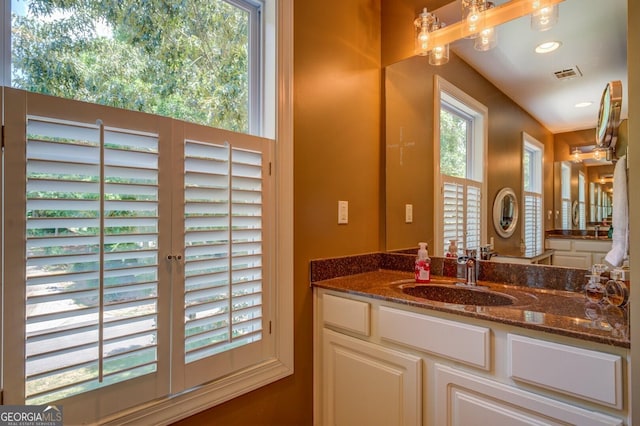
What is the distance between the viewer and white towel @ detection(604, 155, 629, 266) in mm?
1077

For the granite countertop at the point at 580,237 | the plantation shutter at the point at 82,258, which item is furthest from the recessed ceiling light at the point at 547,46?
the plantation shutter at the point at 82,258

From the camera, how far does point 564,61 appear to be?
54.7 inches

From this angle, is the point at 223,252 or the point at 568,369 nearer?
the point at 568,369

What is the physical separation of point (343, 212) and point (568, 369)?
1.10 meters

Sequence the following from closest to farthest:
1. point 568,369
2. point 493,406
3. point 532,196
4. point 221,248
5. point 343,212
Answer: point 568,369 → point 493,406 → point 221,248 → point 532,196 → point 343,212

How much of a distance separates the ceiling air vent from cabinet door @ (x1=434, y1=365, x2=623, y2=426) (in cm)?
124

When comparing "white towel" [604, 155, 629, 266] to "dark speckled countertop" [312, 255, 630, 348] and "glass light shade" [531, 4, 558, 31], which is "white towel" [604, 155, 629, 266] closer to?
"dark speckled countertop" [312, 255, 630, 348]

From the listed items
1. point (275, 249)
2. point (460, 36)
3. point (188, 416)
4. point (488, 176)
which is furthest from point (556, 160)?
point (188, 416)

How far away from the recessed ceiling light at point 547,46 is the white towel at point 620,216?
581mm

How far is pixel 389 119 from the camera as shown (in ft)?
6.45

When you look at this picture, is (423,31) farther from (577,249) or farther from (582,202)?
(577,249)

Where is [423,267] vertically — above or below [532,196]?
below

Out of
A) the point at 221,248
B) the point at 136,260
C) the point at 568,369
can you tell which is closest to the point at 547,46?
the point at 568,369

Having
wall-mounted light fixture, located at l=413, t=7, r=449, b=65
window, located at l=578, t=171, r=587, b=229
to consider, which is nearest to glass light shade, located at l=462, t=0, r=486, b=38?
wall-mounted light fixture, located at l=413, t=7, r=449, b=65
